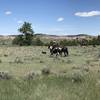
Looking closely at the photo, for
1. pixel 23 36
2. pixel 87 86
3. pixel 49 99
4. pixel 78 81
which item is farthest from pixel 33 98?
pixel 23 36

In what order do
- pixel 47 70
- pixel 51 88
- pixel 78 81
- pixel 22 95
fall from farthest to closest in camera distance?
pixel 47 70, pixel 78 81, pixel 51 88, pixel 22 95

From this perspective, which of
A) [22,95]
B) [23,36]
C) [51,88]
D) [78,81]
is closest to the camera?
[22,95]

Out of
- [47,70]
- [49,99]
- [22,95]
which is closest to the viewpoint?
[49,99]

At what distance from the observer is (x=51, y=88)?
11.0 metres

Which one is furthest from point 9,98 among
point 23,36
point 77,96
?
point 23,36

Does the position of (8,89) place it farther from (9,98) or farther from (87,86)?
(87,86)

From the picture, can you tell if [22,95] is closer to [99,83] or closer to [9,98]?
[9,98]

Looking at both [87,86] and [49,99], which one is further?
[87,86]

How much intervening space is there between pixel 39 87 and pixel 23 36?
306 feet

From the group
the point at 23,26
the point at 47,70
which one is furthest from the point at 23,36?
the point at 47,70

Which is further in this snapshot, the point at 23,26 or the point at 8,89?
the point at 23,26

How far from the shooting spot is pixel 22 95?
10133 millimetres

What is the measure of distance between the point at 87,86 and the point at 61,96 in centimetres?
171

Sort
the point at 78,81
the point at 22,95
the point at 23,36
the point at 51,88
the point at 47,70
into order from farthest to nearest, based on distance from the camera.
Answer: the point at 23,36 → the point at 47,70 → the point at 78,81 → the point at 51,88 → the point at 22,95
